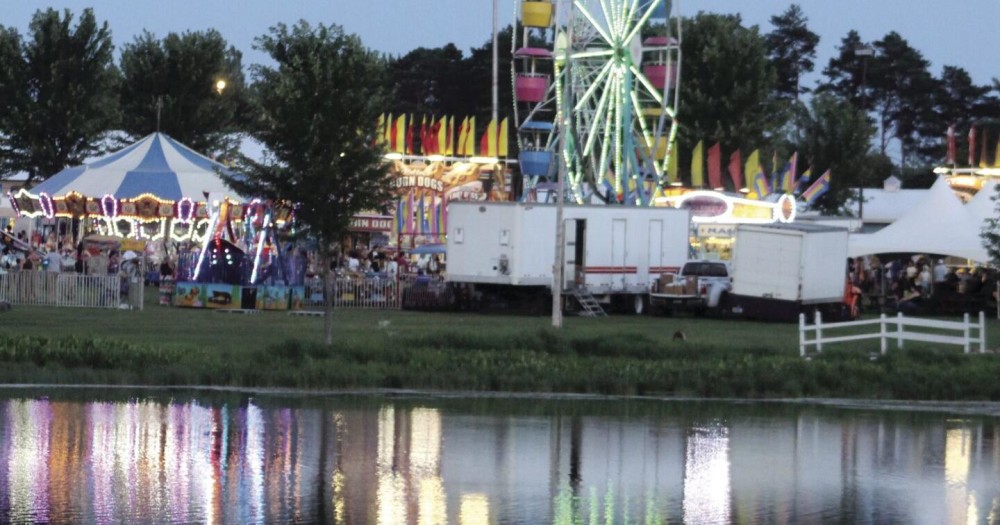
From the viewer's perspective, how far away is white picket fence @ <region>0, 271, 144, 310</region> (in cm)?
4438

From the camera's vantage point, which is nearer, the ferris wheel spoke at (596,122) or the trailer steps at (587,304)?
the trailer steps at (587,304)

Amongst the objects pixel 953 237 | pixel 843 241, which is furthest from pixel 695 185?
pixel 843 241

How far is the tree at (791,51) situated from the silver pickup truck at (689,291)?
322ft

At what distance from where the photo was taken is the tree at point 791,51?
14488 centimetres

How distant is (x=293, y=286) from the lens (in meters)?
46.0

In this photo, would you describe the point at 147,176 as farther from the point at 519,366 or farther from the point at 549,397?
the point at 549,397

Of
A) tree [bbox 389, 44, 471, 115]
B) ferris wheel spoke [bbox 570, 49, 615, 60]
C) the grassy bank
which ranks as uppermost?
tree [bbox 389, 44, 471, 115]

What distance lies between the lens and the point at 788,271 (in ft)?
151

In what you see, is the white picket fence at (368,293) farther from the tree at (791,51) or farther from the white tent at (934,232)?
the tree at (791,51)

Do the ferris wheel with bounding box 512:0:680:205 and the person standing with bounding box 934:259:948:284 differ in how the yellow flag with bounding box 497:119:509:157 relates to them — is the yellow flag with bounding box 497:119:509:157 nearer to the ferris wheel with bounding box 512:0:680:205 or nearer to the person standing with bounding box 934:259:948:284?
the ferris wheel with bounding box 512:0:680:205

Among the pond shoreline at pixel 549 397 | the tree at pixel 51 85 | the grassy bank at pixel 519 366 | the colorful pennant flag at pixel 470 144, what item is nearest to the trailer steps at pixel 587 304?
the grassy bank at pixel 519 366

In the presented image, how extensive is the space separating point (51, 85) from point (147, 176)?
20.7 m

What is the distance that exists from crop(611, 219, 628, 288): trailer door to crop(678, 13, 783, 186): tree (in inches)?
1932

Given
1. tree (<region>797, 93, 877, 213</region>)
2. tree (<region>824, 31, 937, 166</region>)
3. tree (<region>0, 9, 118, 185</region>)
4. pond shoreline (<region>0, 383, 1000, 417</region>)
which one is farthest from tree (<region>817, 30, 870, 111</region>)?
pond shoreline (<region>0, 383, 1000, 417</region>)
